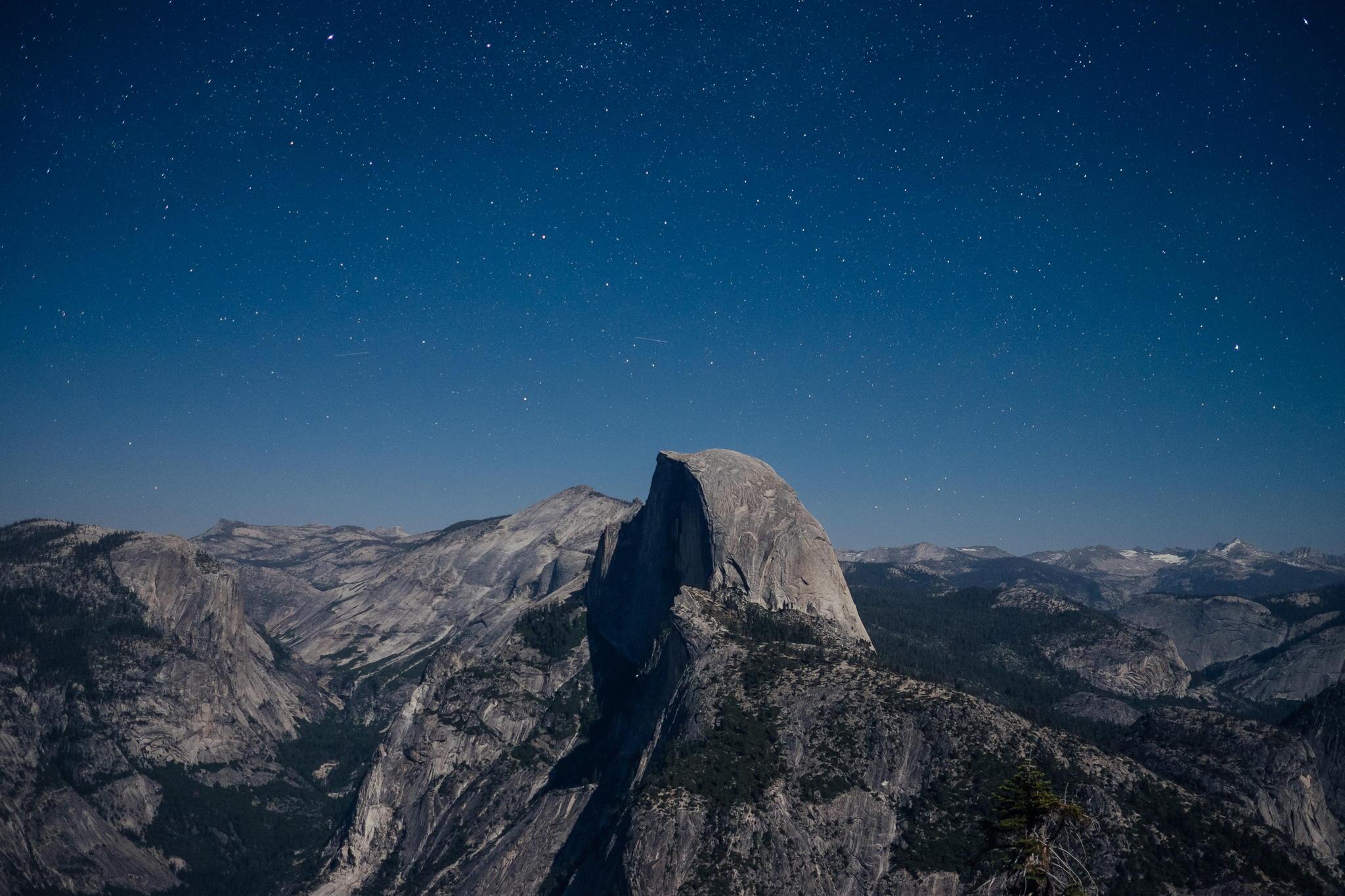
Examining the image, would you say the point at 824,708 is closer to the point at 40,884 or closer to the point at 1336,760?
the point at 1336,760

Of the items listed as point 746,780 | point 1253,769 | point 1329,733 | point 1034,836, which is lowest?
point 1329,733

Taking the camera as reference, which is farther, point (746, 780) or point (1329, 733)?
point (1329, 733)

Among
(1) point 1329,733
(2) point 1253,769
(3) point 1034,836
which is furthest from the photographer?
(1) point 1329,733

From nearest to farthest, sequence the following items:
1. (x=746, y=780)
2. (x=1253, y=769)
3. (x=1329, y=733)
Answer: (x=746, y=780) < (x=1253, y=769) < (x=1329, y=733)

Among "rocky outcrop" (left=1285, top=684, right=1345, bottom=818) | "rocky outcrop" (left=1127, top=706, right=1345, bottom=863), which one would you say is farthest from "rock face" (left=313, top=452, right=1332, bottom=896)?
"rocky outcrop" (left=1285, top=684, right=1345, bottom=818)

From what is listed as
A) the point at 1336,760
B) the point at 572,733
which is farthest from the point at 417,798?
the point at 1336,760

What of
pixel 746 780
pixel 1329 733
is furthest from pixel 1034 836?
pixel 1329 733

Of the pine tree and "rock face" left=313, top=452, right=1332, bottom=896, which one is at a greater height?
the pine tree

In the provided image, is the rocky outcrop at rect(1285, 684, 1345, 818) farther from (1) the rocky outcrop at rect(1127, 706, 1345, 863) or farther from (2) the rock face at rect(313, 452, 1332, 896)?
(2) the rock face at rect(313, 452, 1332, 896)

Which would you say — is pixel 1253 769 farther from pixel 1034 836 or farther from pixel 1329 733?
pixel 1034 836

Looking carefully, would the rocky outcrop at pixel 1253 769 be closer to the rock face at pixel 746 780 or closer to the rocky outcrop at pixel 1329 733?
the rock face at pixel 746 780

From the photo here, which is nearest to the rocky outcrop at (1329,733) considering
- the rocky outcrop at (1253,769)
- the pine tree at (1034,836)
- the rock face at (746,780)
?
the rocky outcrop at (1253,769)
